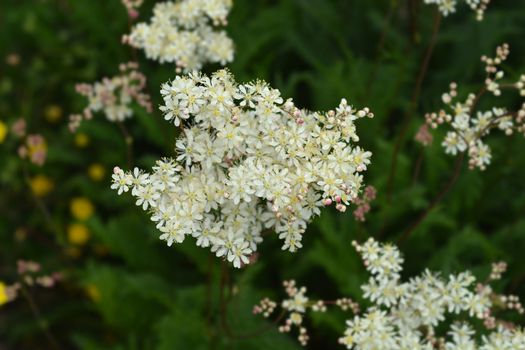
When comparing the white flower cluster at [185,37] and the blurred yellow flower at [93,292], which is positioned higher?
the white flower cluster at [185,37]

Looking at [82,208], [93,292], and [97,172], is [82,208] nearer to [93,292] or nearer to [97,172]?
[97,172]

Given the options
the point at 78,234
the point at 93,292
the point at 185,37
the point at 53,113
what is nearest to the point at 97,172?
the point at 78,234

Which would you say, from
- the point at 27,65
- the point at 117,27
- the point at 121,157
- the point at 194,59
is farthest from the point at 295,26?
the point at 27,65

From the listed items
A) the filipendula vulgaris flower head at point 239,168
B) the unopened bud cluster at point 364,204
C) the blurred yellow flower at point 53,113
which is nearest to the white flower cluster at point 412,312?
the unopened bud cluster at point 364,204

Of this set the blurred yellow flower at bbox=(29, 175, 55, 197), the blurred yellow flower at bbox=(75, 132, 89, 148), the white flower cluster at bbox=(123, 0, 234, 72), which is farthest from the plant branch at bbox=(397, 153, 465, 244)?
the blurred yellow flower at bbox=(29, 175, 55, 197)

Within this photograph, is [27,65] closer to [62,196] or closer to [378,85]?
[62,196]

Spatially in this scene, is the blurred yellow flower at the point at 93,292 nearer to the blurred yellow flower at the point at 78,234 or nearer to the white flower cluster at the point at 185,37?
the blurred yellow flower at the point at 78,234

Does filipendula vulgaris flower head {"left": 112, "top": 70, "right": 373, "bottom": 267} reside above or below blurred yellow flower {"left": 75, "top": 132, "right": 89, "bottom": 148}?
below

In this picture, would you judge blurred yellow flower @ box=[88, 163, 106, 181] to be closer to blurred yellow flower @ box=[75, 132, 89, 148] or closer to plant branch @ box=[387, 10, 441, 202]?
blurred yellow flower @ box=[75, 132, 89, 148]
